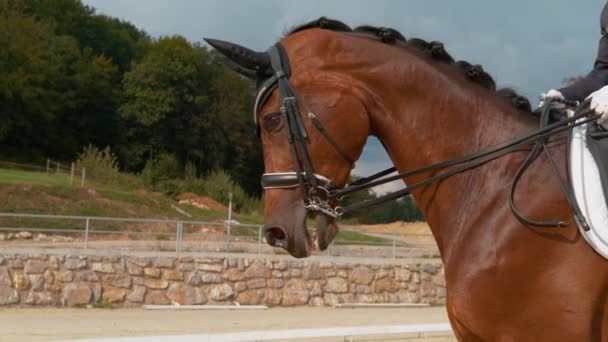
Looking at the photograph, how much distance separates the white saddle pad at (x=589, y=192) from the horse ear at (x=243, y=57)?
4.42 ft

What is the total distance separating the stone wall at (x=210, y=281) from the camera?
1304cm

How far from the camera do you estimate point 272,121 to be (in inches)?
117

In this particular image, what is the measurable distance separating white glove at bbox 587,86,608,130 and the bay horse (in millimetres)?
198

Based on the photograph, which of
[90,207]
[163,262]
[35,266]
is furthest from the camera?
[90,207]

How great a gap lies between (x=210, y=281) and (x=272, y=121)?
12226mm

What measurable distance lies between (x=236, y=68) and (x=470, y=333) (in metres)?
1.52

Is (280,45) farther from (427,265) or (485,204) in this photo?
(427,265)

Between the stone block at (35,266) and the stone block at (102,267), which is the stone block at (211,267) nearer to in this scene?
the stone block at (102,267)

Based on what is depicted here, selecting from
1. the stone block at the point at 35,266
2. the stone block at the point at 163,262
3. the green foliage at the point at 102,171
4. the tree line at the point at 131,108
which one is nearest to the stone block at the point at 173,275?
the stone block at the point at 163,262

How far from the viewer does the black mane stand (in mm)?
3057

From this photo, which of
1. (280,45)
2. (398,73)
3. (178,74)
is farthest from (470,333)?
(178,74)

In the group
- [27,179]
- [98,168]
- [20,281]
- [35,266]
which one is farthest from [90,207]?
[20,281]

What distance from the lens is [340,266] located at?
16.1m

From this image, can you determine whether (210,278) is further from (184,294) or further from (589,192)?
(589,192)
